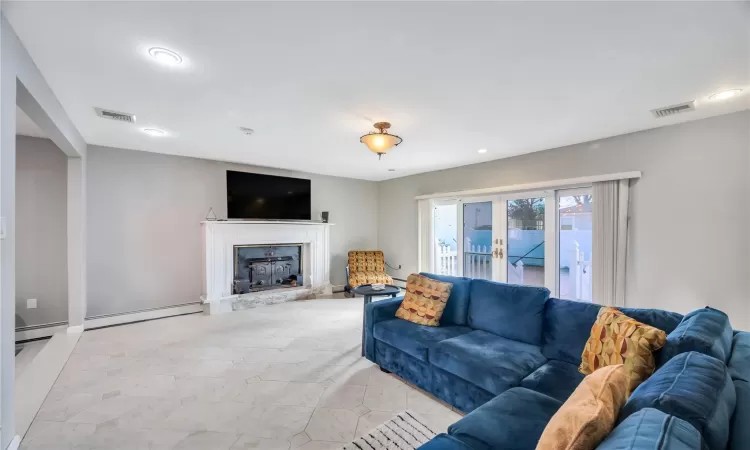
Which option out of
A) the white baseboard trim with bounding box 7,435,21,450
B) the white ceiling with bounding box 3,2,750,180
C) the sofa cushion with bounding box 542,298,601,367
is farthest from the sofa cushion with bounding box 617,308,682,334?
the white baseboard trim with bounding box 7,435,21,450

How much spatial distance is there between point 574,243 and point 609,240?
49 centimetres

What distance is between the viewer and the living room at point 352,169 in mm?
1712

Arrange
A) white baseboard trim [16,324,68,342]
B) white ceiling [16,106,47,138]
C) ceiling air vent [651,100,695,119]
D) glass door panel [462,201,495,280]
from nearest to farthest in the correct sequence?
ceiling air vent [651,100,695,119] → white ceiling [16,106,47,138] → white baseboard trim [16,324,68,342] → glass door panel [462,201,495,280]

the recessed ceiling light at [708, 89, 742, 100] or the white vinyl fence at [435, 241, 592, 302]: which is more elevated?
the recessed ceiling light at [708, 89, 742, 100]

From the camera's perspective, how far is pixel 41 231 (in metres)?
3.90

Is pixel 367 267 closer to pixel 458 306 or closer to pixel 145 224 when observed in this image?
pixel 458 306

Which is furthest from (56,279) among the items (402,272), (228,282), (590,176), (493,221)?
(590,176)

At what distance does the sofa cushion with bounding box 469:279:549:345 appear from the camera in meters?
2.49

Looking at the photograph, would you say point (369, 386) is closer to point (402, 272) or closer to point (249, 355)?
point (249, 355)

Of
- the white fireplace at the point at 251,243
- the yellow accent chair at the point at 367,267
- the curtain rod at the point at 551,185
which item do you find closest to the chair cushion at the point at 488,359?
the curtain rod at the point at 551,185

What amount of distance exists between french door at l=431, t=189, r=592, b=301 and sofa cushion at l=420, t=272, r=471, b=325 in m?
2.05

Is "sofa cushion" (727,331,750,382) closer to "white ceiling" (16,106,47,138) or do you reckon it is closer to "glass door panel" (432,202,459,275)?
"glass door panel" (432,202,459,275)

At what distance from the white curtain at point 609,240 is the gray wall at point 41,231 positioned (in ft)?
21.8

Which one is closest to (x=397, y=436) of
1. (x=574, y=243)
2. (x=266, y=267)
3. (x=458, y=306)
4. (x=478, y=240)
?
(x=458, y=306)
